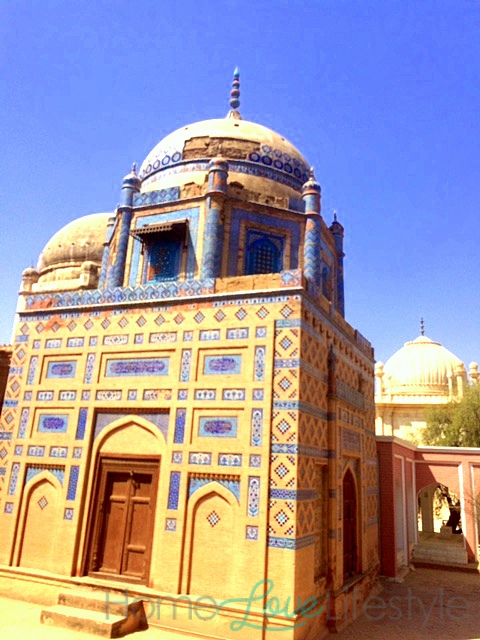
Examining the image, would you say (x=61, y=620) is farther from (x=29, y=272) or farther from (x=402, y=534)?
(x=29, y=272)

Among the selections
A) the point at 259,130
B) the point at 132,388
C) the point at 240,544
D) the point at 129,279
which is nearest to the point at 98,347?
the point at 132,388

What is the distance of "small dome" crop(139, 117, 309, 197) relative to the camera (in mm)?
13734

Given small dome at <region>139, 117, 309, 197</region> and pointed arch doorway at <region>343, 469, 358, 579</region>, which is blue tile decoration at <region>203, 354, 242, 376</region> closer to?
pointed arch doorway at <region>343, 469, 358, 579</region>

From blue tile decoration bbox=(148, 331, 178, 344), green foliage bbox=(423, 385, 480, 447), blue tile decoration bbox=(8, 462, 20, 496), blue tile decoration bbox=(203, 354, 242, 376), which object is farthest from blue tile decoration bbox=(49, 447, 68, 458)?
green foliage bbox=(423, 385, 480, 447)

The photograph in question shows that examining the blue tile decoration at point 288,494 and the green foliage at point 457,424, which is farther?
the green foliage at point 457,424

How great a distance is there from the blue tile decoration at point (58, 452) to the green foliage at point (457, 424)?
806 inches

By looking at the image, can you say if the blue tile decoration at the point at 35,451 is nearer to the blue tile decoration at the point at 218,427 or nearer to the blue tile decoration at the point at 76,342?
the blue tile decoration at the point at 76,342

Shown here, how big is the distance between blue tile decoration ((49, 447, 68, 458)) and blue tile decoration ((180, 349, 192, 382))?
269cm

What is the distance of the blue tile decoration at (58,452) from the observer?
9.79 metres

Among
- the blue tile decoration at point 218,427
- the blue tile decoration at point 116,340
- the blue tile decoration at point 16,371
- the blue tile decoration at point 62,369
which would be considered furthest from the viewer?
the blue tile decoration at point 16,371

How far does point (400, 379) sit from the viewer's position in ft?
104

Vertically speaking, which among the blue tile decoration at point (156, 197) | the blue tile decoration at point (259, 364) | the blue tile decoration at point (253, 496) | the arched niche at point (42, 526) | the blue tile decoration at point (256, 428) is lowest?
the arched niche at point (42, 526)

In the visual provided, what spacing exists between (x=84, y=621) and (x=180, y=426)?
3.16 m

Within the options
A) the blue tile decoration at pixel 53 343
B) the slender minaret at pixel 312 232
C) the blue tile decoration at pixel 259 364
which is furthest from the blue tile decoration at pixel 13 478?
the slender minaret at pixel 312 232
